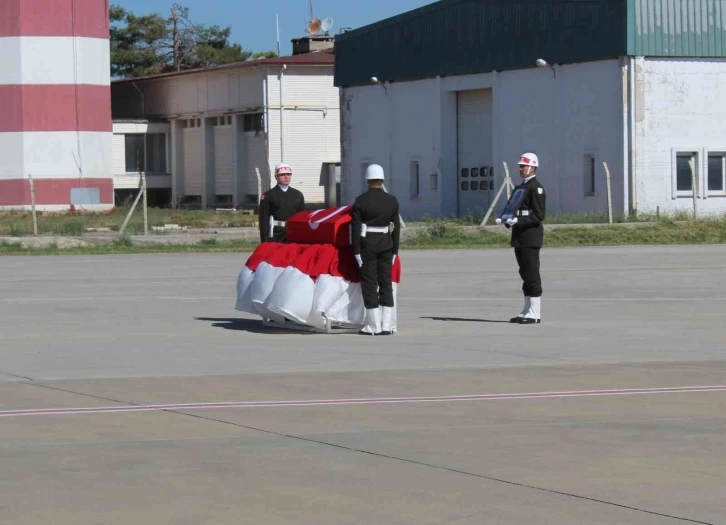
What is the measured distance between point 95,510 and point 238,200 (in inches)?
2412

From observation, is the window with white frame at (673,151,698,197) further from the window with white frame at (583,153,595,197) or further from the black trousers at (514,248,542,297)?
the black trousers at (514,248,542,297)

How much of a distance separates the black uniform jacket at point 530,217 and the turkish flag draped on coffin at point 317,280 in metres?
1.83

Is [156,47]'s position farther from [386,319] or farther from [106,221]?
[386,319]

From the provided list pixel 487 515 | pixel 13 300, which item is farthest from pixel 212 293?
pixel 487 515

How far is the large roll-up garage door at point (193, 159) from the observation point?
7175cm

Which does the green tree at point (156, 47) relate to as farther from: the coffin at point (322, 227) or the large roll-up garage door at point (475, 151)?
the coffin at point (322, 227)

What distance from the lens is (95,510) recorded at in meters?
7.13

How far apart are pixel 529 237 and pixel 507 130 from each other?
3076cm

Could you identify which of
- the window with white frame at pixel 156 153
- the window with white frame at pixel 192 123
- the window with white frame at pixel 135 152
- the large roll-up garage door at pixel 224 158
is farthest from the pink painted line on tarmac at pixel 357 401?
the window with white frame at pixel 156 153

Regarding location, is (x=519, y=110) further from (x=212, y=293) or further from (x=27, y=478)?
(x=27, y=478)

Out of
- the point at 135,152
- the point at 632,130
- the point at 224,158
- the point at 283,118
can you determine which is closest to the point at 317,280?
the point at 632,130

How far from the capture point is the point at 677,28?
42375 millimetres

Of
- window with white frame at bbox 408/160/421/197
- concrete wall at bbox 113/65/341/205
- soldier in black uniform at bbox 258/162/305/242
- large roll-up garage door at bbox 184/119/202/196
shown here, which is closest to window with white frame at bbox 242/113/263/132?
concrete wall at bbox 113/65/341/205

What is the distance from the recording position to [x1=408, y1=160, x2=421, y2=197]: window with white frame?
5203 cm
